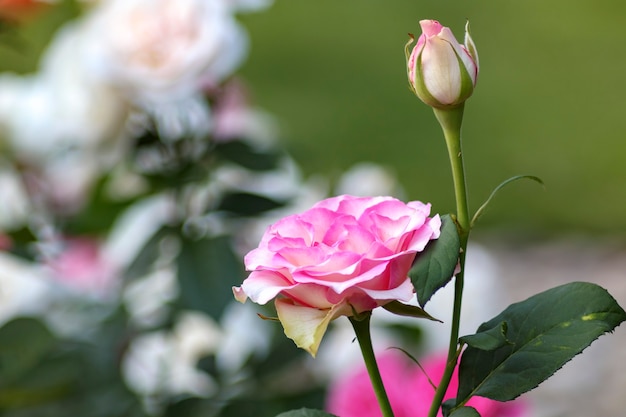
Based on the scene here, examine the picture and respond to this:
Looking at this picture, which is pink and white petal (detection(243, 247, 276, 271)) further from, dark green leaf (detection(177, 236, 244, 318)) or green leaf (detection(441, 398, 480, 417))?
dark green leaf (detection(177, 236, 244, 318))

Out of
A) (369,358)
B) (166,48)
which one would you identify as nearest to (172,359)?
(166,48)

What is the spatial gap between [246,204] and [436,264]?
0.82 m

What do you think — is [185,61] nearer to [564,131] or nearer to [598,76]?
[564,131]

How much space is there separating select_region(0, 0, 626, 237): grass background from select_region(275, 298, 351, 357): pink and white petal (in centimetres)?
245

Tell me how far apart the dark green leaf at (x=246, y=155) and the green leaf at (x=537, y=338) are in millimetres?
752

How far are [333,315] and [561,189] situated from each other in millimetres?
3122

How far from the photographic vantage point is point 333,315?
502mm

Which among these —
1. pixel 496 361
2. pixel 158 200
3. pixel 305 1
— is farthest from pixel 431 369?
pixel 305 1

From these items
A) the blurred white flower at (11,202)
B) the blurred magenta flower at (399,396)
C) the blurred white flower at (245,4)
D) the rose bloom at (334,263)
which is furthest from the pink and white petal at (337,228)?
the blurred white flower at (11,202)

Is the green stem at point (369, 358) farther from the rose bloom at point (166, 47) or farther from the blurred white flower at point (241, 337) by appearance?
the blurred white flower at point (241, 337)

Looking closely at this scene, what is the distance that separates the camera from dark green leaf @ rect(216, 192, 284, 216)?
1.28m

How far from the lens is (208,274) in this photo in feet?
4.03

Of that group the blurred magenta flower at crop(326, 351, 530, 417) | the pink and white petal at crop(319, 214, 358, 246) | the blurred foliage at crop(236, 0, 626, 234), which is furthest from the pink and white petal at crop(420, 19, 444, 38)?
the blurred foliage at crop(236, 0, 626, 234)

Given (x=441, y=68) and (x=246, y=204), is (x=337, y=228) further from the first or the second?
(x=246, y=204)
